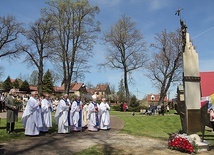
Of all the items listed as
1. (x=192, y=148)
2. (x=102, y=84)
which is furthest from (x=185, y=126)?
(x=102, y=84)

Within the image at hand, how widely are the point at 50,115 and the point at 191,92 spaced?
7.82 meters

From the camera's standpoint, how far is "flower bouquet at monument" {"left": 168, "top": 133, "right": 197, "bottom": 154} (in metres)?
9.88

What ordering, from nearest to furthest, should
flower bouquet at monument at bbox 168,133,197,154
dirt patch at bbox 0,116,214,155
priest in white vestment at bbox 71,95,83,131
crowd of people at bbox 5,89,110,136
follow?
dirt patch at bbox 0,116,214,155 → flower bouquet at monument at bbox 168,133,197,154 → crowd of people at bbox 5,89,110,136 → priest in white vestment at bbox 71,95,83,131

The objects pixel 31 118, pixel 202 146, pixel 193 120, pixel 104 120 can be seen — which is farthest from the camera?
pixel 104 120

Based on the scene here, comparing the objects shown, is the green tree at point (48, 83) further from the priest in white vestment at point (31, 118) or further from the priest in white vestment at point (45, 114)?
the priest in white vestment at point (31, 118)

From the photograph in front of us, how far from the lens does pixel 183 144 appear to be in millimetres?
9984

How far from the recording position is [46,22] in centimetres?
4069

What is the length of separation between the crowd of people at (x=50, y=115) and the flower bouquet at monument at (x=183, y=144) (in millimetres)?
5963

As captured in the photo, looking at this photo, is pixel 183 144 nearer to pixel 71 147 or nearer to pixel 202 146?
pixel 202 146

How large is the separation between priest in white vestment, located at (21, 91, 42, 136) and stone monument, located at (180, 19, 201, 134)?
665cm

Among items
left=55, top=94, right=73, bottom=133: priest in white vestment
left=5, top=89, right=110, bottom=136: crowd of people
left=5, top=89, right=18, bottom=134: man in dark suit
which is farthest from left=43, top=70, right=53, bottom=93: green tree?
left=5, top=89, right=18, bottom=134: man in dark suit

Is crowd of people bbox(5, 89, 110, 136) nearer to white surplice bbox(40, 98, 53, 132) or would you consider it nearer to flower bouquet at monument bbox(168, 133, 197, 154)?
white surplice bbox(40, 98, 53, 132)

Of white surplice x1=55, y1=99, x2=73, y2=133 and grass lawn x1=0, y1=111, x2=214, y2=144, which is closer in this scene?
grass lawn x1=0, y1=111, x2=214, y2=144

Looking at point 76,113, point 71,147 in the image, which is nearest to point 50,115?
point 76,113
